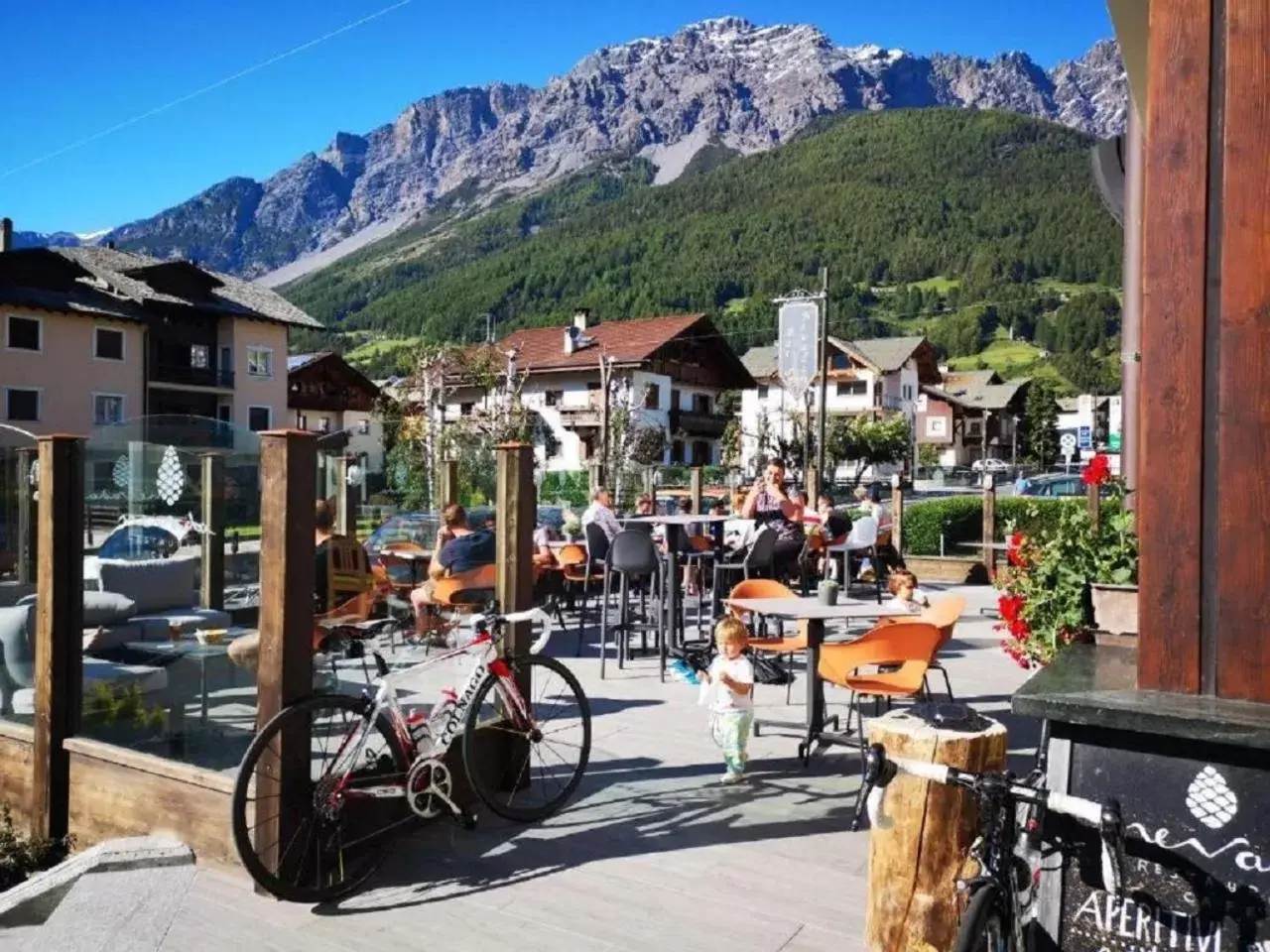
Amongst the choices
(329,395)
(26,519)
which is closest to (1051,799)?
(26,519)

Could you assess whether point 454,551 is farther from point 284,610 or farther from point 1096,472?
point 1096,472

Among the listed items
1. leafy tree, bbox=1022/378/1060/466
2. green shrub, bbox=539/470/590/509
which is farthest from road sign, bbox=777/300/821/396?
leafy tree, bbox=1022/378/1060/466

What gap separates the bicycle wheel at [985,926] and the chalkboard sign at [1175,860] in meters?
0.24

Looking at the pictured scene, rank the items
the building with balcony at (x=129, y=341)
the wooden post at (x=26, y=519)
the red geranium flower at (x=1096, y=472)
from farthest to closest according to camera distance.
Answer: the building with balcony at (x=129, y=341) < the red geranium flower at (x=1096, y=472) < the wooden post at (x=26, y=519)

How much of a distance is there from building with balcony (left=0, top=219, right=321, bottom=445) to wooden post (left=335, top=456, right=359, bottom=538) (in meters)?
25.6

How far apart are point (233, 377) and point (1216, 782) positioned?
49684 millimetres

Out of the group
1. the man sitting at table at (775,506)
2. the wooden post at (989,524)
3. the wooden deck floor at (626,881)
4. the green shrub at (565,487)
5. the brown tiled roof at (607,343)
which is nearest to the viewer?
the wooden deck floor at (626,881)

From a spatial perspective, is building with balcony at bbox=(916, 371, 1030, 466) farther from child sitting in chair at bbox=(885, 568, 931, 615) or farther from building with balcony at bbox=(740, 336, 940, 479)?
child sitting in chair at bbox=(885, 568, 931, 615)

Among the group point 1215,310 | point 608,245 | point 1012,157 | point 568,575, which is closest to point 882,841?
point 1215,310

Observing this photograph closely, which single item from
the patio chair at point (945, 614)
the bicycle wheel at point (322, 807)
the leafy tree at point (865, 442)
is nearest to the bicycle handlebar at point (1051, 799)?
the bicycle wheel at point (322, 807)

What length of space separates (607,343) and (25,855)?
50.2m

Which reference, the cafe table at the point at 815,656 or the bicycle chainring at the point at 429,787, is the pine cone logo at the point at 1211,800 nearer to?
the bicycle chainring at the point at 429,787

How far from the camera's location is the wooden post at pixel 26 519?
18.6 feet

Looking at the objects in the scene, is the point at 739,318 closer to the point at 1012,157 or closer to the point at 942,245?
the point at 942,245
